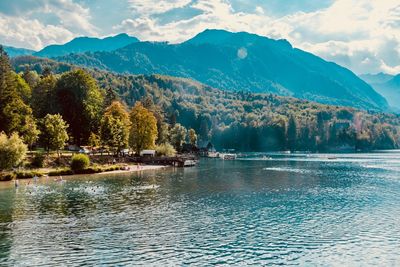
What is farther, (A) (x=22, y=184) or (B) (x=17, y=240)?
(A) (x=22, y=184)

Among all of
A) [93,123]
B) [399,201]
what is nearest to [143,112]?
[93,123]

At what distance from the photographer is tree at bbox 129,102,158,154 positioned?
519 feet

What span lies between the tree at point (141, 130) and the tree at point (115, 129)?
358 cm

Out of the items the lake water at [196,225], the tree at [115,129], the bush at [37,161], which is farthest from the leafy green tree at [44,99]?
the lake water at [196,225]

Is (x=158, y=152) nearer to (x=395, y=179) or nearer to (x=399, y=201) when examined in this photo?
(x=395, y=179)

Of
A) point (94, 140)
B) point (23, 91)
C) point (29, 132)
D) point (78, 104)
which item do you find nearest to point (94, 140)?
point (94, 140)

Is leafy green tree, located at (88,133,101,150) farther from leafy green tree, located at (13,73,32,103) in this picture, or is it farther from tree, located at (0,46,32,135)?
leafy green tree, located at (13,73,32,103)

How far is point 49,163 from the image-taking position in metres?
122

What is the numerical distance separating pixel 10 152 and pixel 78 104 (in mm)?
53795

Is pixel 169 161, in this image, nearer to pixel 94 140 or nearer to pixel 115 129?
pixel 115 129

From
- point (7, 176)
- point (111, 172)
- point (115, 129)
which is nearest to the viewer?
point (7, 176)

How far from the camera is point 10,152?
101062 millimetres

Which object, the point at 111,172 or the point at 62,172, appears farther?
the point at 111,172

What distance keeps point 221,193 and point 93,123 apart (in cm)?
8441
